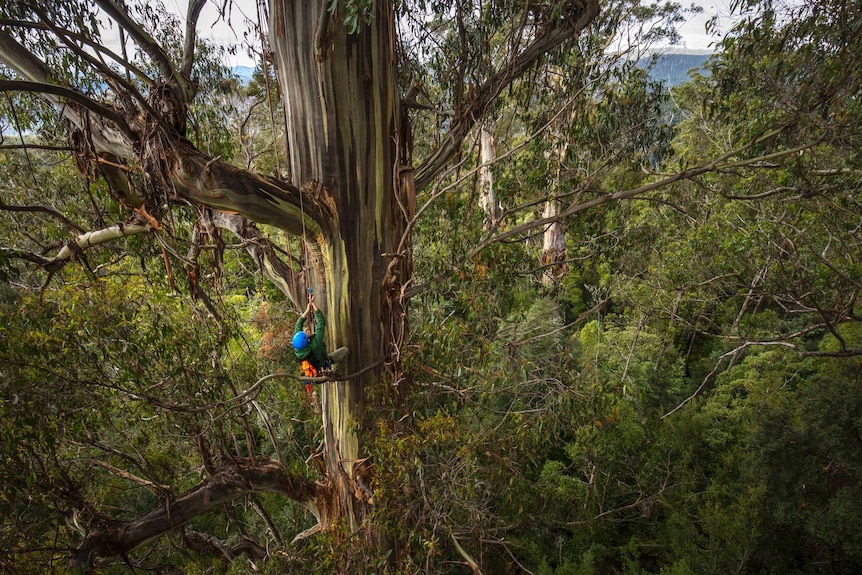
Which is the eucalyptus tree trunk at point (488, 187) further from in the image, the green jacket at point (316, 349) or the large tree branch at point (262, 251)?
the large tree branch at point (262, 251)

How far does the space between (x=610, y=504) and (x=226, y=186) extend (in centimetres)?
→ 719

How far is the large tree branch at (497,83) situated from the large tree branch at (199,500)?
2.28m

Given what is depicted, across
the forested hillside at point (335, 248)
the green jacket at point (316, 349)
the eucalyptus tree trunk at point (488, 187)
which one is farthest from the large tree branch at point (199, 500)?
the eucalyptus tree trunk at point (488, 187)

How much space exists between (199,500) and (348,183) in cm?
219

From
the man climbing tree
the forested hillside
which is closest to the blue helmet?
the man climbing tree

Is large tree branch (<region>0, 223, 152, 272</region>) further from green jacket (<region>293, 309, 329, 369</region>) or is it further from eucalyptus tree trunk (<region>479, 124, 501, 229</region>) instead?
eucalyptus tree trunk (<region>479, 124, 501, 229</region>)

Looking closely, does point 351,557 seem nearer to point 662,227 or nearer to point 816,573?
point 816,573

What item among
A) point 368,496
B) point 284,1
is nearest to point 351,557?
point 368,496

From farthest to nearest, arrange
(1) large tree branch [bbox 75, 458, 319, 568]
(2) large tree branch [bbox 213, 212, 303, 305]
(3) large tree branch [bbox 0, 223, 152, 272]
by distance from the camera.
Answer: (2) large tree branch [bbox 213, 212, 303, 305], (3) large tree branch [bbox 0, 223, 152, 272], (1) large tree branch [bbox 75, 458, 319, 568]

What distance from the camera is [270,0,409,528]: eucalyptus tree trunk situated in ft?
9.11

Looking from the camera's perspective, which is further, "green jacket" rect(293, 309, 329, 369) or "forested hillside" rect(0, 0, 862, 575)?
"green jacket" rect(293, 309, 329, 369)

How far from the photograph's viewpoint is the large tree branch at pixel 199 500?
2.92m

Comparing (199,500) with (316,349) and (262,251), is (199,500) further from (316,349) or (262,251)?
(262,251)

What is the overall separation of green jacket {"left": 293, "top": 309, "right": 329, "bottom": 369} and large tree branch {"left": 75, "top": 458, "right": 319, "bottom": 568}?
1.03 metres
